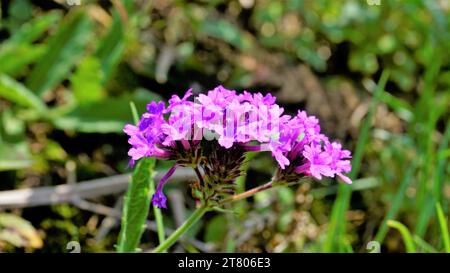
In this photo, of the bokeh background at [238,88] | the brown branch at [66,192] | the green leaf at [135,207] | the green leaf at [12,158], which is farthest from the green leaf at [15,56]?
the green leaf at [135,207]

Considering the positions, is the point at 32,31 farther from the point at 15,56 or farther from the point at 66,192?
the point at 66,192

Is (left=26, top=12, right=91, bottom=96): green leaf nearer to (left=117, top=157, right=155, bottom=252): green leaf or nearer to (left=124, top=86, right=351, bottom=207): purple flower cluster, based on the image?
(left=117, top=157, right=155, bottom=252): green leaf

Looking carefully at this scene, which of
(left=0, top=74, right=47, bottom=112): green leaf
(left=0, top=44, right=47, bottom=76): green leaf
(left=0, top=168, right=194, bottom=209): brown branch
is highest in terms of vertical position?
(left=0, top=44, right=47, bottom=76): green leaf

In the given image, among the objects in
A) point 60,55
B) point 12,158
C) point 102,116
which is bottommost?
point 12,158

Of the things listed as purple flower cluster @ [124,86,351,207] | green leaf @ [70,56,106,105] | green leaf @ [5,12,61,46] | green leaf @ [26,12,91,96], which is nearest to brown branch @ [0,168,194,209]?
green leaf @ [70,56,106,105]

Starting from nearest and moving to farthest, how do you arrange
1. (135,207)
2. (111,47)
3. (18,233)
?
(135,207), (18,233), (111,47)

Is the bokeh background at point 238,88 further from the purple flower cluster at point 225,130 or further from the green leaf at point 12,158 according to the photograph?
the purple flower cluster at point 225,130

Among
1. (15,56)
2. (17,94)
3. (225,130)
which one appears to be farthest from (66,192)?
(225,130)
